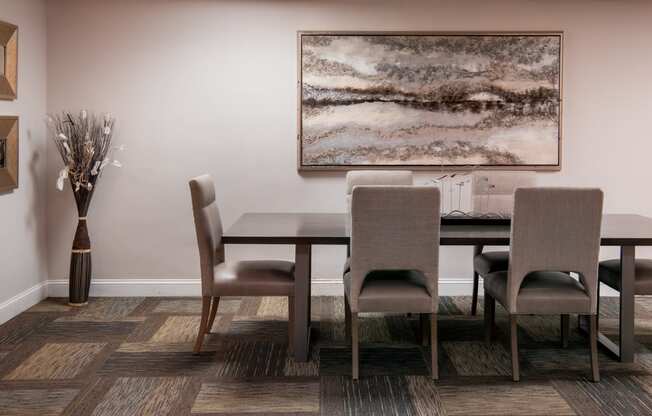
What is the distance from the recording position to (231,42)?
12.4 feet

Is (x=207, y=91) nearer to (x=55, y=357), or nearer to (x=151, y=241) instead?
(x=151, y=241)

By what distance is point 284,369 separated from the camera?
2580 millimetres

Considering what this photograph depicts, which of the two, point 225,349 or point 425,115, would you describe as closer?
point 225,349

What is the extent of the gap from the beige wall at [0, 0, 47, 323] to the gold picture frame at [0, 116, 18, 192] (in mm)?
53

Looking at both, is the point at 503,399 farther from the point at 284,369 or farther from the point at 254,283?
the point at 254,283

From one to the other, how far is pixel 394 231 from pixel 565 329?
1.10 metres

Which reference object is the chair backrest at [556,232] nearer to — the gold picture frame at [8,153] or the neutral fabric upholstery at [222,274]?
the neutral fabric upholstery at [222,274]

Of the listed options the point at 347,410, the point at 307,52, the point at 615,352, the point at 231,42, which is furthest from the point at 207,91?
the point at 615,352

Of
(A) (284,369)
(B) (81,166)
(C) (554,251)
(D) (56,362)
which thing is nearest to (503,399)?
(C) (554,251)

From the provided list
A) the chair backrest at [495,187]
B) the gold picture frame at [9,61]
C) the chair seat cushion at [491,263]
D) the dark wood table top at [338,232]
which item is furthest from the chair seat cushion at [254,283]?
the gold picture frame at [9,61]

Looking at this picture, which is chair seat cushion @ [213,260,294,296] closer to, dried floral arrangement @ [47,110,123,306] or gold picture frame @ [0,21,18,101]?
dried floral arrangement @ [47,110,123,306]

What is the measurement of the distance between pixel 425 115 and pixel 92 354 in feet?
7.70

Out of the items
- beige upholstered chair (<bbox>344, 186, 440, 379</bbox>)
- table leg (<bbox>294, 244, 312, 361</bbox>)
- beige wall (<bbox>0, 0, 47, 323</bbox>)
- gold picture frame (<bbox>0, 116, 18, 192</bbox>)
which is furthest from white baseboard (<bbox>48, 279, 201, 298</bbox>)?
beige upholstered chair (<bbox>344, 186, 440, 379</bbox>)

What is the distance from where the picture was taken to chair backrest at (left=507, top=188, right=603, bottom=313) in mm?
2330
